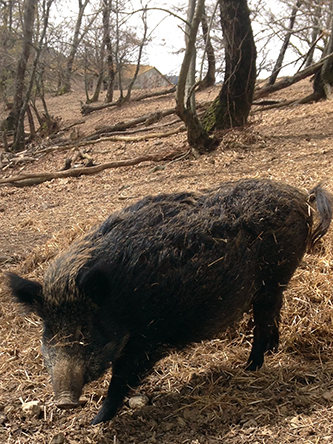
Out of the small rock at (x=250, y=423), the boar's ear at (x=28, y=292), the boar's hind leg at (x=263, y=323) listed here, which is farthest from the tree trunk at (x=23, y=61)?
the small rock at (x=250, y=423)

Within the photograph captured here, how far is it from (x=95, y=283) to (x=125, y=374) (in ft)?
2.36

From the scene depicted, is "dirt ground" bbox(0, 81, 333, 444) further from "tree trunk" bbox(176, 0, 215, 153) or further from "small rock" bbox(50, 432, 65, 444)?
"tree trunk" bbox(176, 0, 215, 153)

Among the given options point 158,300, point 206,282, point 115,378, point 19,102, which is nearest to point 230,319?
point 206,282

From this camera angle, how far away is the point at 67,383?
2480mm

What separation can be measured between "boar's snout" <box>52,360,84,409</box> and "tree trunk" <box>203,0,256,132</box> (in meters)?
6.76

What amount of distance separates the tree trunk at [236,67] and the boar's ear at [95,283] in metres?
6.39

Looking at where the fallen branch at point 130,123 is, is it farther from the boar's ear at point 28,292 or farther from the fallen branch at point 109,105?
the boar's ear at point 28,292

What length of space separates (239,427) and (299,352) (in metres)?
0.97

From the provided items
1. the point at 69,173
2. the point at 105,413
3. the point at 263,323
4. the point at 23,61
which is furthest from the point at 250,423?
the point at 23,61

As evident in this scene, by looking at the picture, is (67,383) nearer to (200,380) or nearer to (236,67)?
(200,380)

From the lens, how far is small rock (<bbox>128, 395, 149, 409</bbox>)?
10.3ft

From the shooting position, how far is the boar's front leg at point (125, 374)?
2.90 metres

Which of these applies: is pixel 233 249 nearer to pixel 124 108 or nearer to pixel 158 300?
pixel 158 300

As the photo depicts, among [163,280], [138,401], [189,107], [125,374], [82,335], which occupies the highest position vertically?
[189,107]
